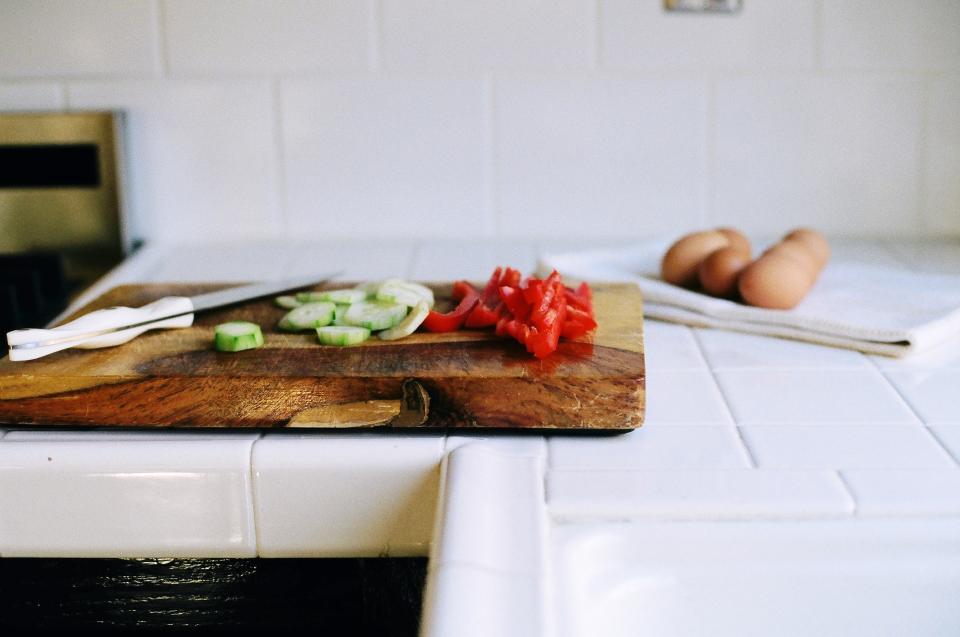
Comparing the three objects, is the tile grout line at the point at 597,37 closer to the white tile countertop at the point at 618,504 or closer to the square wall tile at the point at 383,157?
the square wall tile at the point at 383,157

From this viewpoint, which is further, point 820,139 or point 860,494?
point 820,139

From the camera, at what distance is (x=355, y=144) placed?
1347 mm

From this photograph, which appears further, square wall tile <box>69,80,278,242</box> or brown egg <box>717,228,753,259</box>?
square wall tile <box>69,80,278,242</box>

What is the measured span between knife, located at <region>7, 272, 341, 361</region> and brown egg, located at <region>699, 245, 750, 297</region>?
0.42m

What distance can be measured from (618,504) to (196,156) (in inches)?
34.6

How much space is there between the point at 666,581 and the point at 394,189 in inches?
31.3

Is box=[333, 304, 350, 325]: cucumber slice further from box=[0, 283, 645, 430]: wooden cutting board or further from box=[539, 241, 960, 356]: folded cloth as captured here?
box=[539, 241, 960, 356]: folded cloth

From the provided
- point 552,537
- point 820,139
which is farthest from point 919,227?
point 552,537

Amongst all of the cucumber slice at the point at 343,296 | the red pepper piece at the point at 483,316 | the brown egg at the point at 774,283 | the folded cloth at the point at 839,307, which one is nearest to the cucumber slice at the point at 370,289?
the cucumber slice at the point at 343,296

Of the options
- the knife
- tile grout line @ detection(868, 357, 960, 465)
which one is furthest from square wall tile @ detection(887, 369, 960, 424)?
the knife

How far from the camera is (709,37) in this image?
1296 mm

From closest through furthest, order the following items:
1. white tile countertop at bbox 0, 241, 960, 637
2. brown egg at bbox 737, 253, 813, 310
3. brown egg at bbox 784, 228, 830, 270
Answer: white tile countertop at bbox 0, 241, 960, 637
brown egg at bbox 737, 253, 813, 310
brown egg at bbox 784, 228, 830, 270

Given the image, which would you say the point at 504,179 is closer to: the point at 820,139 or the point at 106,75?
the point at 820,139

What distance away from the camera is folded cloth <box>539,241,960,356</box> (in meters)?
0.93
